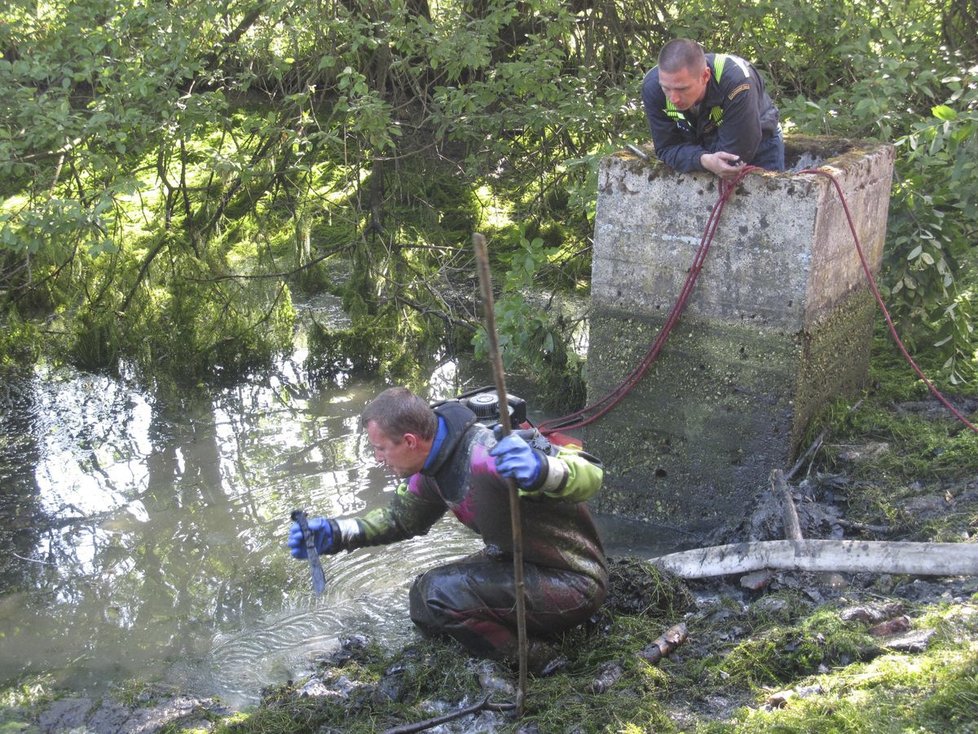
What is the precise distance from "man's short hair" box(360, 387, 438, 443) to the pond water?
1.51m

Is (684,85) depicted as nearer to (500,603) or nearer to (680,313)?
(680,313)

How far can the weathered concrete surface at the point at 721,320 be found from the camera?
557cm

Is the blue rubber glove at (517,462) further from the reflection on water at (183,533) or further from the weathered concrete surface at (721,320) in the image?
the weathered concrete surface at (721,320)

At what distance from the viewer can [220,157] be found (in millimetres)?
7836

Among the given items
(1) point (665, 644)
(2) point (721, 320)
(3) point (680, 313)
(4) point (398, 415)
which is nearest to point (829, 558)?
(1) point (665, 644)

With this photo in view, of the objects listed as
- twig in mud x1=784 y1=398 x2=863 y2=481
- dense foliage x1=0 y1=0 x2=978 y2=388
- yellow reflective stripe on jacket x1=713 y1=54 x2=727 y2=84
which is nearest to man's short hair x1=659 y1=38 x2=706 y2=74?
yellow reflective stripe on jacket x1=713 y1=54 x2=727 y2=84

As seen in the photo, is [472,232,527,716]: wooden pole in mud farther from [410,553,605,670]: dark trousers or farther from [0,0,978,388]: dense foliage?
[0,0,978,388]: dense foliage

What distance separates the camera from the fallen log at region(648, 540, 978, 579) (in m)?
4.81

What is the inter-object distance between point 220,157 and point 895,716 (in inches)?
234

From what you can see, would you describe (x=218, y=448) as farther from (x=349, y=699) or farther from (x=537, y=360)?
(x=349, y=699)

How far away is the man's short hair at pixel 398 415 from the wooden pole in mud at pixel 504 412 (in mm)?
377

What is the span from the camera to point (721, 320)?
5.81 m

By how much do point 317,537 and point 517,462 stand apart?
1176mm

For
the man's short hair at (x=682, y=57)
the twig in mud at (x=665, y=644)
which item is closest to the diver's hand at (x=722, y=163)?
the man's short hair at (x=682, y=57)
